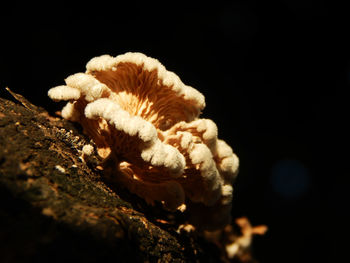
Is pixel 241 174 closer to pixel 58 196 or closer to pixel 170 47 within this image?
pixel 170 47

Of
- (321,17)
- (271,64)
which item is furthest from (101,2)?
(321,17)

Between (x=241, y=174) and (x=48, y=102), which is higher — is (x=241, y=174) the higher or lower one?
the lower one

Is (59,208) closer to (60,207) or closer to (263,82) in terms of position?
(60,207)

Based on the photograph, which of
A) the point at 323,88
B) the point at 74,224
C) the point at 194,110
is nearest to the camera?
the point at 74,224

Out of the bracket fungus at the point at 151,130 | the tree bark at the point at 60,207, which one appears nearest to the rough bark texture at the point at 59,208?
the tree bark at the point at 60,207

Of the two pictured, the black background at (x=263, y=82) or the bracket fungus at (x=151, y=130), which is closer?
the bracket fungus at (x=151, y=130)

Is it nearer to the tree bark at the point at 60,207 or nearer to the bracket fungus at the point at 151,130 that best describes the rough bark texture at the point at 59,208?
the tree bark at the point at 60,207
